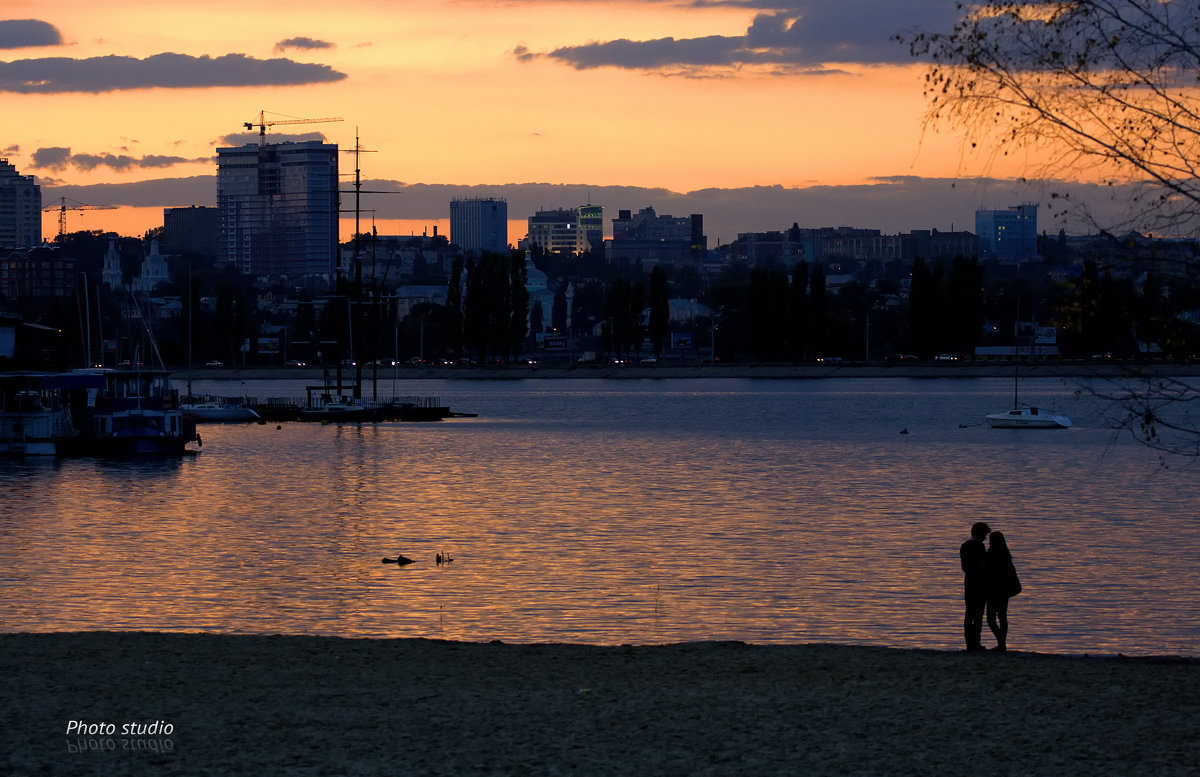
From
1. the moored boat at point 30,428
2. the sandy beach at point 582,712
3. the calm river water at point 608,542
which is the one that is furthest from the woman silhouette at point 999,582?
the moored boat at point 30,428

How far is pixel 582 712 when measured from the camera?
51.2 ft

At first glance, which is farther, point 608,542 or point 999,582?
point 608,542

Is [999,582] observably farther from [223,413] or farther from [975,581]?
[223,413]

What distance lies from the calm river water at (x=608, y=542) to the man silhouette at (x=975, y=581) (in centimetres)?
331

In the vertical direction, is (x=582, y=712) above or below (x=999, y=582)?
below

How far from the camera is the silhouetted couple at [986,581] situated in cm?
2141

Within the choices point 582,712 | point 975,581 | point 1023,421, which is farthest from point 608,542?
point 1023,421

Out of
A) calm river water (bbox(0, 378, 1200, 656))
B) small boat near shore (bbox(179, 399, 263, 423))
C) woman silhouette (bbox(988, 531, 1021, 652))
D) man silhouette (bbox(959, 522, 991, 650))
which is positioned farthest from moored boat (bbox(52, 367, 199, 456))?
woman silhouette (bbox(988, 531, 1021, 652))

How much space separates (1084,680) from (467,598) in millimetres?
15764

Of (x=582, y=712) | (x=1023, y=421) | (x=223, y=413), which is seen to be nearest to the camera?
(x=582, y=712)

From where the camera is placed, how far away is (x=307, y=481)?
227 feet

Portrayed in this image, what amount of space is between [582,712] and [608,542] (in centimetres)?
2694

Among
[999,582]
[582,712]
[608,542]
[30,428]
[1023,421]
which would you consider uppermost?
[999,582]

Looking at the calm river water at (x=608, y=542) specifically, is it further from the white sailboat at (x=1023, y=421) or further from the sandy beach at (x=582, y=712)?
the white sailboat at (x=1023, y=421)
